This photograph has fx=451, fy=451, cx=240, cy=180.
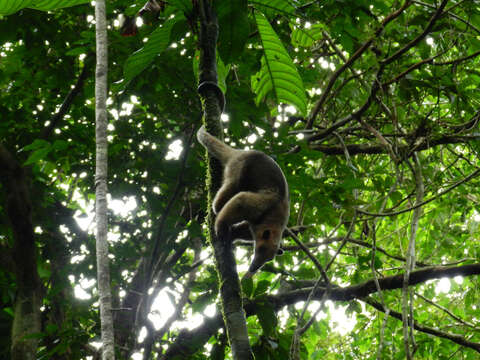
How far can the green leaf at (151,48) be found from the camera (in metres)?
3.18

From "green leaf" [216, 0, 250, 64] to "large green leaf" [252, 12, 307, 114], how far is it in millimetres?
767

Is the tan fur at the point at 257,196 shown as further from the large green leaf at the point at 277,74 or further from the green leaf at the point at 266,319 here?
the large green leaf at the point at 277,74

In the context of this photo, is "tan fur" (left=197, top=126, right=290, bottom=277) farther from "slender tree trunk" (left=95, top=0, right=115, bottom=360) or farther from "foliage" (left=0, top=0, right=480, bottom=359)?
"slender tree trunk" (left=95, top=0, right=115, bottom=360)

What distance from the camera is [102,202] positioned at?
283 cm

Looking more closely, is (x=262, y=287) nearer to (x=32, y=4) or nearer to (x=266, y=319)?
Answer: (x=266, y=319)

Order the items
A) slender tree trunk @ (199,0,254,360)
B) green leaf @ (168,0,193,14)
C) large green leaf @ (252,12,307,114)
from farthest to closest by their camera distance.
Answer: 1. large green leaf @ (252,12,307,114)
2. green leaf @ (168,0,193,14)
3. slender tree trunk @ (199,0,254,360)

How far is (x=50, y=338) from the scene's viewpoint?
461 centimetres

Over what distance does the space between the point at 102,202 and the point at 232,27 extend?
4.34 feet

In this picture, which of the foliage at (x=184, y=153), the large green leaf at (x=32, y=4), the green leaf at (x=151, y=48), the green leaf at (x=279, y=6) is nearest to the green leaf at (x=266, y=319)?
the foliage at (x=184, y=153)

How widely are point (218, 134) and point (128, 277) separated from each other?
10.9 ft

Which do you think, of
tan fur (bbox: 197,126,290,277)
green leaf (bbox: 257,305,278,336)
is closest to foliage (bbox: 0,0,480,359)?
green leaf (bbox: 257,305,278,336)

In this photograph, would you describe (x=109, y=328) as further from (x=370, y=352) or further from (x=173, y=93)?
(x=370, y=352)

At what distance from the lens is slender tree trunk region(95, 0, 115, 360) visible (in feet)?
7.93

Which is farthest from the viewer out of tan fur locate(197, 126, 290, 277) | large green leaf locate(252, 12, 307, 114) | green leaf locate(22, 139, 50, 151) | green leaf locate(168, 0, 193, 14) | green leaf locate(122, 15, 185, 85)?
green leaf locate(22, 139, 50, 151)
